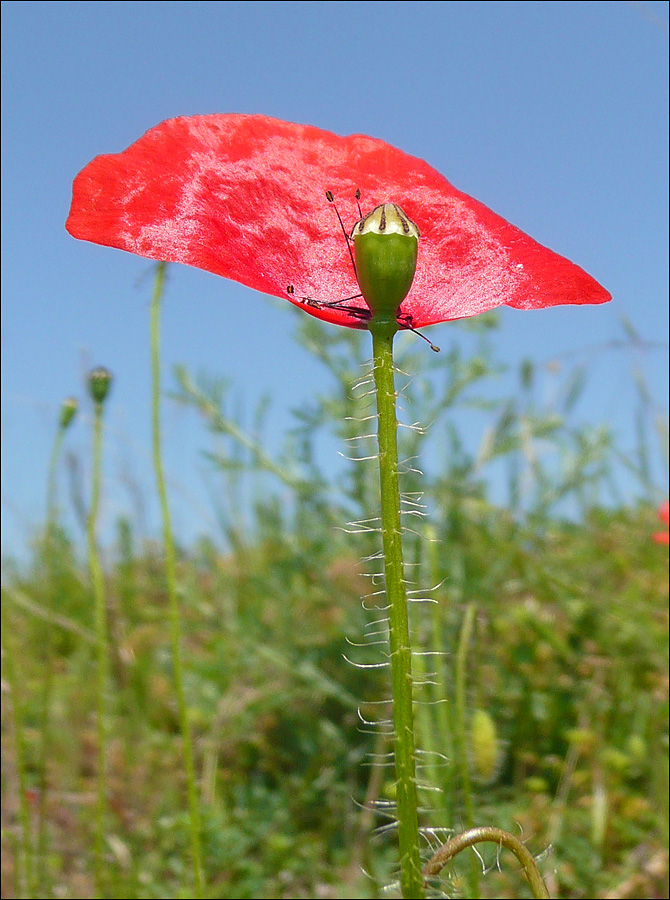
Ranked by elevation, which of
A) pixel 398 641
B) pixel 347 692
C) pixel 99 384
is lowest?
pixel 347 692

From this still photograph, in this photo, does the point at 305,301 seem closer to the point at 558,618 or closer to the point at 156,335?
the point at 156,335

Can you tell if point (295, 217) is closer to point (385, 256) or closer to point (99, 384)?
point (385, 256)

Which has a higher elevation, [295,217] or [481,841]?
[295,217]

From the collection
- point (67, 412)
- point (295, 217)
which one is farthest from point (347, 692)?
point (295, 217)

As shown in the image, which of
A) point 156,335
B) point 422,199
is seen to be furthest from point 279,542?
point 422,199

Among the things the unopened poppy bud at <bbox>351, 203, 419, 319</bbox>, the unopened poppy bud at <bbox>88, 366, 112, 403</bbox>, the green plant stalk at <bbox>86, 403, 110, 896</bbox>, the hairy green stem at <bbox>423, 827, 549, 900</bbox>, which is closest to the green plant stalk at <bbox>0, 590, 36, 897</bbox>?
the green plant stalk at <bbox>86, 403, 110, 896</bbox>

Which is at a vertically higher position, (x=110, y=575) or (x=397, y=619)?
(x=397, y=619)

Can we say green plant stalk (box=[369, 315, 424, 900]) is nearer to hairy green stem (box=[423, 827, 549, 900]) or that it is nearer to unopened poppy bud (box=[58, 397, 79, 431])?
hairy green stem (box=[423, 827, 549, 900])
